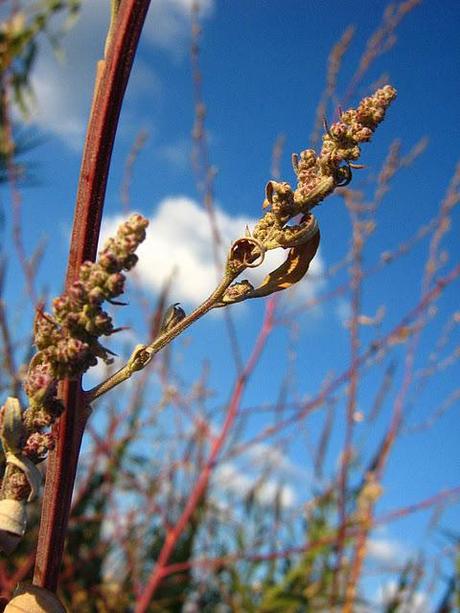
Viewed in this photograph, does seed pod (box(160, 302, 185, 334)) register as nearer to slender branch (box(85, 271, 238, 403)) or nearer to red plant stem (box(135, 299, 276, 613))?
slender branch (box(85, 271, 238, 403))

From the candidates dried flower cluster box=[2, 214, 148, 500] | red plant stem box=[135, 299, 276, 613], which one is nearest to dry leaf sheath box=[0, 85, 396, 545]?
dried flower cluster box=[2, 214, 148, 500]

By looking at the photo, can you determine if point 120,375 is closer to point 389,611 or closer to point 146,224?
point 146,224

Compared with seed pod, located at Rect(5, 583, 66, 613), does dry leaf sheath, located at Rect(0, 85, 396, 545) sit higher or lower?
higher

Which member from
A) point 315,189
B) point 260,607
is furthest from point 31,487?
point 260,607

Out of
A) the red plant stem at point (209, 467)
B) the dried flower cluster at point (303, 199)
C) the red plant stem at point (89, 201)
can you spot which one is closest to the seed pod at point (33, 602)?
the red plant stem at point (89, 201)

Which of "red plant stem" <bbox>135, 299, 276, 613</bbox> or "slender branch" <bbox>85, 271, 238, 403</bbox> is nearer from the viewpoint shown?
"slender branch" <bbox>85, 271, 238, 403</bbox>

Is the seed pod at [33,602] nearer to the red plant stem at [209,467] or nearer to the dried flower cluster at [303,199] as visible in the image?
the dried flower cluster at [303,199]

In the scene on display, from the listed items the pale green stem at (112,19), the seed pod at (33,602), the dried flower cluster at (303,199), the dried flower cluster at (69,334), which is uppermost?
the pale green stem at (112,19)
